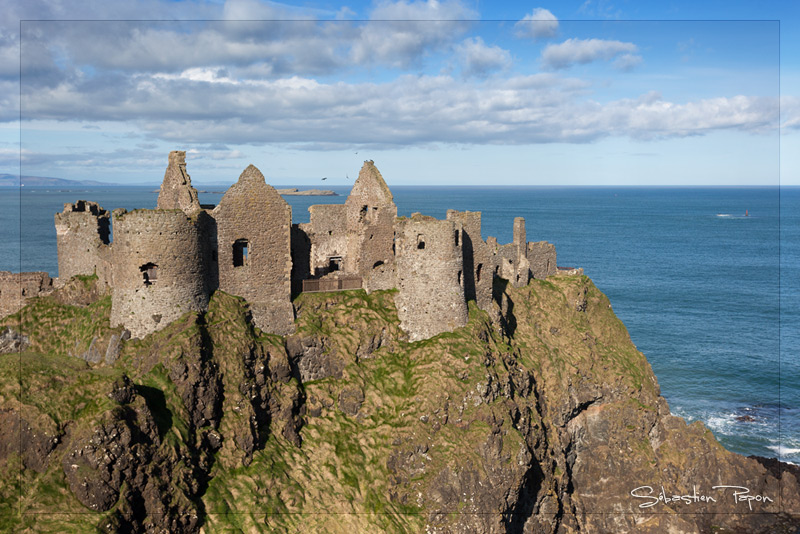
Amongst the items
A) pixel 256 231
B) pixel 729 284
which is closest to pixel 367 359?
pixel 256 231

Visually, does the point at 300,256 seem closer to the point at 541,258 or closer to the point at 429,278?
the point at 429,278

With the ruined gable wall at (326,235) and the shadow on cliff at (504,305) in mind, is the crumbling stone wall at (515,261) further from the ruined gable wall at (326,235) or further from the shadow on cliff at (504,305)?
the ruined gable wall at (326,235)

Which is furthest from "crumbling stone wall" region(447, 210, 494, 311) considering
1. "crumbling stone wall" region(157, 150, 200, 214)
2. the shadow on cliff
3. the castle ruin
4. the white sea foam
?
the white sea foam

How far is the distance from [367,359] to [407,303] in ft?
14.5

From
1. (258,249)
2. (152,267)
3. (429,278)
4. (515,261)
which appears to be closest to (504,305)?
(515,261)

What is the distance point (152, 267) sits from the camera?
38.8 m

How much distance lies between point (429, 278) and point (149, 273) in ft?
55.4

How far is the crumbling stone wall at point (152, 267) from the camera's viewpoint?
37875 millimetres

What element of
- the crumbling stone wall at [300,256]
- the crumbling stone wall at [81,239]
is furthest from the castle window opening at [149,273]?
the crumbling stone wall at [300,256]

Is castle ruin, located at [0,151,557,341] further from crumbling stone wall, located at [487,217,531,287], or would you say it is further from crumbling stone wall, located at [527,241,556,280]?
crumbling stone wall, located at [527,241,556,280]

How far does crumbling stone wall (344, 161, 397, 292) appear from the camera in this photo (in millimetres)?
48281

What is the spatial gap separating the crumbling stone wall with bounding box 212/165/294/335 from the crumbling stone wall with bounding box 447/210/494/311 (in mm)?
12395

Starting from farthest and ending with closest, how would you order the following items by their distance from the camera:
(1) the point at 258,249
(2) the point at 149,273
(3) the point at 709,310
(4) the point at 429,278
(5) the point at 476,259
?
(3) the point at 709,310
(5) the point at 476,259
(4) the point at 429,278
(1) the point at 258,249
(2) the point at 149,273

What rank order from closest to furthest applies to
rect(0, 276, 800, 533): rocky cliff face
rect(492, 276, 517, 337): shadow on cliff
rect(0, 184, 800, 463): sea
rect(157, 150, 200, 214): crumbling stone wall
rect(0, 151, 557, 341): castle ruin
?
rect(0, 276, 800, 533): rocky cliff face
rect(0, 151, 557, 341): castle ruin
rect(157, 150, 200, 214): crumbling stone wall
rect(492, 276, 517, 337): shadow on cliff
rect(0, 184, 800, 463): sea
